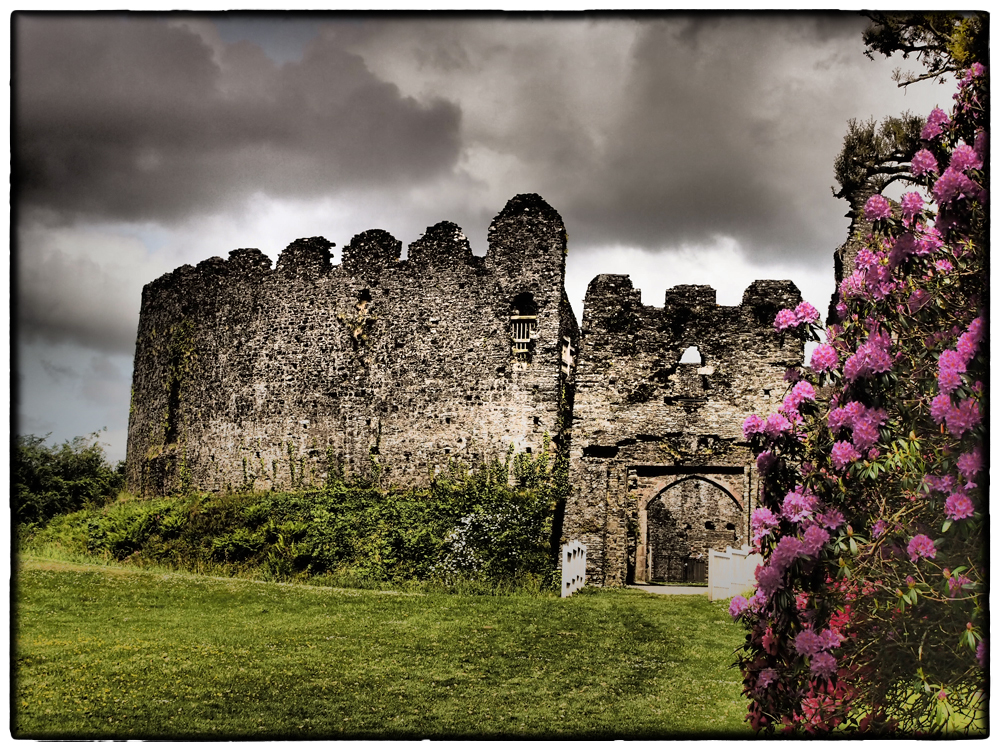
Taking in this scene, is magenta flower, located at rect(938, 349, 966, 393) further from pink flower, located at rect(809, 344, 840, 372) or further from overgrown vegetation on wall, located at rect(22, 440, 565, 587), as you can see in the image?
overgrown vegetation on wall, located at rect(22, 440, 565, 587)

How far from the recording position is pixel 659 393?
13.5 metres

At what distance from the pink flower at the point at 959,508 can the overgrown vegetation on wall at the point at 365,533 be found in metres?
7.35

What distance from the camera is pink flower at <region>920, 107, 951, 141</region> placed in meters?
5.97

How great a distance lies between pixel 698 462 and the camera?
13.2 meters

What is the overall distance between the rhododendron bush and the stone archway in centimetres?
1745

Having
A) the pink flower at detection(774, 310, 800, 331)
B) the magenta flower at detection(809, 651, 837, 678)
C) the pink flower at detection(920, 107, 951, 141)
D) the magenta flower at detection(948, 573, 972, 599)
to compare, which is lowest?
the magenta flower at detection(809, 651, 837, 678)

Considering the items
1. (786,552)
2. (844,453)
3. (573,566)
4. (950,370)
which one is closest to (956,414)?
(950,370)

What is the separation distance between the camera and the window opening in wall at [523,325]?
1597 cm

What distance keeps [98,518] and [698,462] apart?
9443 mm

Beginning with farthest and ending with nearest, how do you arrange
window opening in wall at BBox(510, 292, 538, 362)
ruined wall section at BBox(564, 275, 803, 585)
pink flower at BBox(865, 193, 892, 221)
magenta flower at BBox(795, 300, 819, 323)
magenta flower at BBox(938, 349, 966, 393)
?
window opening in wall at BBox(510, 292, 538, 362) < ruined wall section at BBox(564, 275, 803, 585) < magenta flower at BBox(795, 300, 819, 323) < pink flower at BBox(865, 193, 892, 221) < magenta flower at BBox(938, 349, 966, 393)

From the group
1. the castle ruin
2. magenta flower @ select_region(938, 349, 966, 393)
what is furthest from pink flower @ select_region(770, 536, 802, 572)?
the castle ruin

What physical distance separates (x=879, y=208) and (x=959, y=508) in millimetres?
1902

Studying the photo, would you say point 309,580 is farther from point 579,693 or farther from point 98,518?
point 579,693

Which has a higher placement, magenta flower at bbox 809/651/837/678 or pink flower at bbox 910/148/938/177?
pink flower at bbox 910/148/938/177
